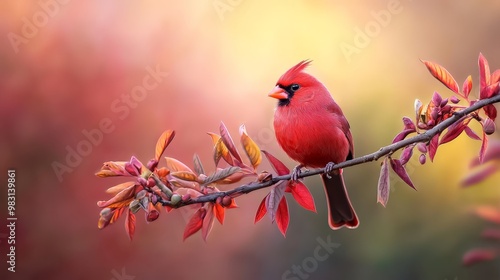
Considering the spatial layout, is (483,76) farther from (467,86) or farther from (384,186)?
(384,186)

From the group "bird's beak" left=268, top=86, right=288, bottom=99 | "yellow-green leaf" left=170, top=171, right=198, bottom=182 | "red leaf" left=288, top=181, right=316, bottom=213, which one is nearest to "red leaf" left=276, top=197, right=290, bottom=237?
"red leaf" left=288, top=181, right=316, bottom=213

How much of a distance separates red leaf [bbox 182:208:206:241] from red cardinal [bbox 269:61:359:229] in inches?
12.2

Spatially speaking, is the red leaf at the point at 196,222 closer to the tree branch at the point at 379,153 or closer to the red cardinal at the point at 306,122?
the tree branch at the point at 379,153

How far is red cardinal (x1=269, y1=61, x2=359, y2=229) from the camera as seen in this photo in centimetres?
118

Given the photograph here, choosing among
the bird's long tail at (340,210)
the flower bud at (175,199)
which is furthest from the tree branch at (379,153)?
the bird's long tail at (340,210)

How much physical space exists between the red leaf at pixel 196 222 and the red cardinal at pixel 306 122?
0.31m

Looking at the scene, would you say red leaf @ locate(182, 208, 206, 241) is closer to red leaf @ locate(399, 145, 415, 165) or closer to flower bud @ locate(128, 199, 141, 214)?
flower bud @ locate(128, 199, 141, 214)

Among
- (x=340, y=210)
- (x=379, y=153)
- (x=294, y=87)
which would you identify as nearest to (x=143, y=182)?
(x=379, y=153)

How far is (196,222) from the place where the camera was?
36.4 inches

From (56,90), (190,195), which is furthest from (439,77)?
(56,90)

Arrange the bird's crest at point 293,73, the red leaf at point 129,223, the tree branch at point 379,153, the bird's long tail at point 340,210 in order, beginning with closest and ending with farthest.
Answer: the tree branch at point 379,153
the red leaf at point 129,223
the bird's crest at point 293,73
the bird's long tail at point 340,210

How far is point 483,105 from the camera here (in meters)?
0.80

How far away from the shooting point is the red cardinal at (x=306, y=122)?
1.18 m

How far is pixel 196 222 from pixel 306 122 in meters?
0.36
